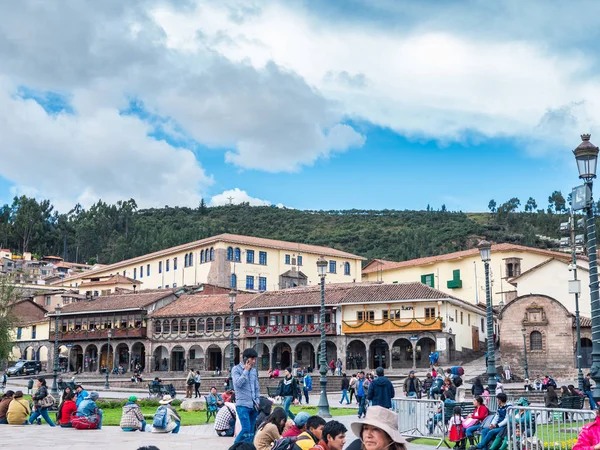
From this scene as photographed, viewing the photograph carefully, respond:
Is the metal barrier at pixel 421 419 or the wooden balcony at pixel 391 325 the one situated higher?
the wooden balcony at pixel 391 325

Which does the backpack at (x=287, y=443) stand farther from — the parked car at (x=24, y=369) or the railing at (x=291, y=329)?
the parked car at (x=24, y=369)

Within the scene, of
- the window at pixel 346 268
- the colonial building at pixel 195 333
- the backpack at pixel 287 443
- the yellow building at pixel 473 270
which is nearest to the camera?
the backpack at pixel 287 443

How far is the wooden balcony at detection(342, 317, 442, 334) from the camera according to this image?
5022cm

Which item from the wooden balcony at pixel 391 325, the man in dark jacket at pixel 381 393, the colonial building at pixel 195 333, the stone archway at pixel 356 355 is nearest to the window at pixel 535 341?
the wooden balcony at pixel 391 325

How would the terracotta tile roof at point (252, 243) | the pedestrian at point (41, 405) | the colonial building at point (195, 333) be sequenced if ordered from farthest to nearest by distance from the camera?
the terracotta tile roof at point (252, 243) → the colonial building at point (195, 333) → the pedestrian at point (41, 405)

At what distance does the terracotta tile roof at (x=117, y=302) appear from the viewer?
62750 mm

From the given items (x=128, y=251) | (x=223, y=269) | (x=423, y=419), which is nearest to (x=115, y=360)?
(x=223, y=269)

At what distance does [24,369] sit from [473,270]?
38.8 m

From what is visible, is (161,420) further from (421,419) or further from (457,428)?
(457,428)

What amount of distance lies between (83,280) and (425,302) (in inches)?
1932

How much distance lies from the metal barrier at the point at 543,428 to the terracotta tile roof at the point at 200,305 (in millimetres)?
46710

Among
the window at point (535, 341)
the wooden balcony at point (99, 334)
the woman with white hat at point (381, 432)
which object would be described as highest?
the wooden balcony at point (99, 334)

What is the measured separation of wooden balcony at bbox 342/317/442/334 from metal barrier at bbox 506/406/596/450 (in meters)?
38.9

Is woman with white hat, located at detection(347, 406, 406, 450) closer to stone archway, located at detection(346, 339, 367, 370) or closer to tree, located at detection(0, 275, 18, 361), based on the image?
tree, located at detection(0, 275, 18, 361)
